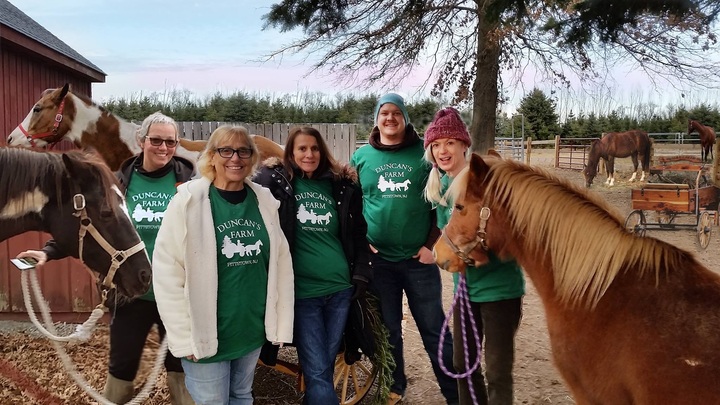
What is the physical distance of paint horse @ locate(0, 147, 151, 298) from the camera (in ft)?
7.50

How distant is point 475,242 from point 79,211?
189 centimetres

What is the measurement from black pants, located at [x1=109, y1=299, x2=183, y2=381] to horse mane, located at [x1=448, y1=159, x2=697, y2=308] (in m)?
1.67

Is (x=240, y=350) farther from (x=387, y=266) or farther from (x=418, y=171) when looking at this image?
(x=418, y=171)

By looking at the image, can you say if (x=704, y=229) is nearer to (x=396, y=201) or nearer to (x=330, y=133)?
(x=330, y=133)

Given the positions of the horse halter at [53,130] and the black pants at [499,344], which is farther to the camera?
the horse halter at [53,130]

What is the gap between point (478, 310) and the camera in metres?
2.44

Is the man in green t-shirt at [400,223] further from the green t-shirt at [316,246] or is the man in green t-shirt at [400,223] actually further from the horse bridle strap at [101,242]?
the horse bridle strap at [101,242]

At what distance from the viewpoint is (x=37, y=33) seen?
6344 millimetres

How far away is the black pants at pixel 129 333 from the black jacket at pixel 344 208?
0.84 meters

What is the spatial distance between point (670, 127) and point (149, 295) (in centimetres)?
768

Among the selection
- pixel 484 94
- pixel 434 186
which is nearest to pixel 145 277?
pixel 434 186

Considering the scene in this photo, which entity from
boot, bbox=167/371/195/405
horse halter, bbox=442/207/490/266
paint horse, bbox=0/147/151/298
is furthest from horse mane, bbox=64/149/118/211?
horse halter, bbox=442/207/490/266

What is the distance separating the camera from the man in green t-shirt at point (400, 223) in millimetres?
2824

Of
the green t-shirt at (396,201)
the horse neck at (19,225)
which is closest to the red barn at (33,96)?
the horse neck at (19,225)
